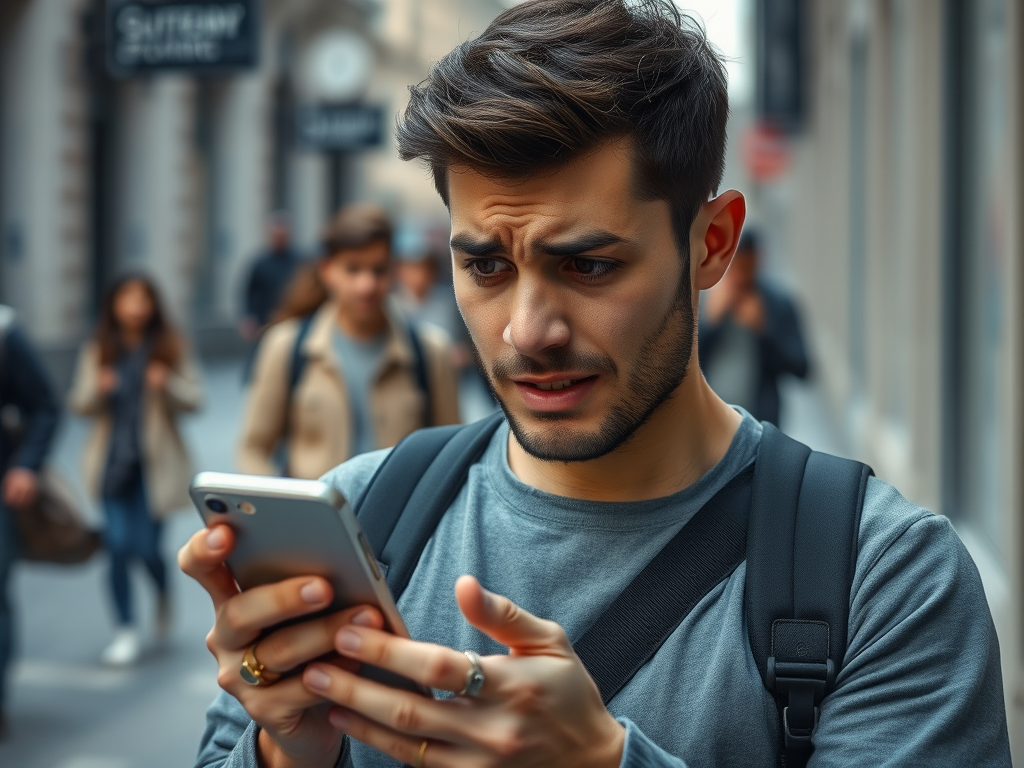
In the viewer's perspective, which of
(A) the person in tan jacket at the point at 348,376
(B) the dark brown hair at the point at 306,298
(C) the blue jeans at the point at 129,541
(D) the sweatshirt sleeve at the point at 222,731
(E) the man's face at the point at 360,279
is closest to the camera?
(D) the sweatshirt sleeve at the point at 222,731

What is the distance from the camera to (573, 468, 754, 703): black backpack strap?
1.65 m

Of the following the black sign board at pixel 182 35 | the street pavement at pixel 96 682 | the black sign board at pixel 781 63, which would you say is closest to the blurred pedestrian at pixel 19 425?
the street pavement at pixel 96 682

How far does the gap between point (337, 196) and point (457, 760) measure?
29.0 meters

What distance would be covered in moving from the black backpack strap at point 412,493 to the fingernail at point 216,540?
1.35 feet

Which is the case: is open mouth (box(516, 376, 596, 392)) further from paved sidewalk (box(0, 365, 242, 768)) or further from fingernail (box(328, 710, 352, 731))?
paved sidewalk (box(0, 365, 242, 768))

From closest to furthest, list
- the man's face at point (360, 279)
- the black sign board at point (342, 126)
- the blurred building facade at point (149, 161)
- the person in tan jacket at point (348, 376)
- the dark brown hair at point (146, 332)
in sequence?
1. the person in tan jacket at point (348, 376)
2. the man's face at point (360, 279)
3. the dark brown hair at point (146, 332)
4. the black sign board at point (342, 126)
5. the blurred building facade at point (149, 161)

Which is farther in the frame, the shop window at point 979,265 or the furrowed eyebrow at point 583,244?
the shop window at point 979,265

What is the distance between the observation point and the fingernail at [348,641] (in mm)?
1356

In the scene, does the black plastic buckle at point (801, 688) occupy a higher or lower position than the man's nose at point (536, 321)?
lower

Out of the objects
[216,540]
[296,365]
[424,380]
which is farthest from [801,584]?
[296,365]

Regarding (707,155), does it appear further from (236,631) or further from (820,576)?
(236,631)

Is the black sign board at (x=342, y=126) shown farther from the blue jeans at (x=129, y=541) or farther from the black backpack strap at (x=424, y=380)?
the black backpack strap at (x=424, y=380)

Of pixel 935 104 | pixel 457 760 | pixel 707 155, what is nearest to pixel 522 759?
pixel 457 760

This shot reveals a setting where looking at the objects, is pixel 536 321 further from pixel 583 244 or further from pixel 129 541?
pixel 129 541
